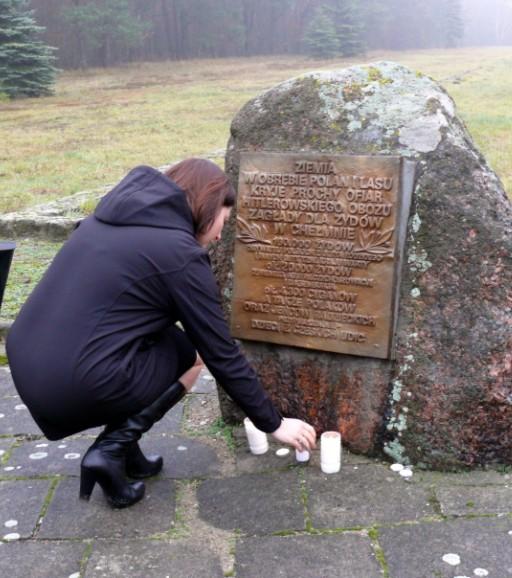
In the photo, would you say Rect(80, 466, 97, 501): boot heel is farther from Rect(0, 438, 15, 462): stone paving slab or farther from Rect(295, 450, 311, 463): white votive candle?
Rect(295, 450, 311, 463): white votive candle

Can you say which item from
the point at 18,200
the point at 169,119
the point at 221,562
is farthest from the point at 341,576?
the point at 169,119

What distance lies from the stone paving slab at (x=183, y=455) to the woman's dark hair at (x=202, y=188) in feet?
3.64

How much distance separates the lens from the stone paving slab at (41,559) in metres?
2.48

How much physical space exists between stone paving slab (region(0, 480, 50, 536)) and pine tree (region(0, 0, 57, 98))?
65.4ft

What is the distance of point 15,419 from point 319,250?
186cm

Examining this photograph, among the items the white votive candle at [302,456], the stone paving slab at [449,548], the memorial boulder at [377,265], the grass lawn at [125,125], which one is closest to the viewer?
the stone paving slab at [449,548]

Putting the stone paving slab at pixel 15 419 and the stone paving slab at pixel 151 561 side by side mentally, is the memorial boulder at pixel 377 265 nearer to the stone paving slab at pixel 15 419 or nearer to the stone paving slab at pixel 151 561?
the stone paving slab at pixel 151 561

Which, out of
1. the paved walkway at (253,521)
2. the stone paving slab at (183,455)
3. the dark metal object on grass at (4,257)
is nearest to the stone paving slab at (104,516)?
the paved walkway at (253,521)

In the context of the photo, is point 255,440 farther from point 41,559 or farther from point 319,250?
point 41,559

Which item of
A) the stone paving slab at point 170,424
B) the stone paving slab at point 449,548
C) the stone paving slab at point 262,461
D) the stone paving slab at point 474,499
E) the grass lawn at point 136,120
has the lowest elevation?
the grass lawn at point 136,120

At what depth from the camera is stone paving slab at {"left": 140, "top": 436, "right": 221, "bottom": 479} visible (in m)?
3.12

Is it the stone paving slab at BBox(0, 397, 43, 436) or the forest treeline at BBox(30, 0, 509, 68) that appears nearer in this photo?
the stone paving slab at BBox(0, 397, 43, 436)

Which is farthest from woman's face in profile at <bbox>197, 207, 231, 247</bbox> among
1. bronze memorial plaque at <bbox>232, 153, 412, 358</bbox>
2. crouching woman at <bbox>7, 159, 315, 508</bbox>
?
bronze memorial plaque at <bbox>232, 153, 412, 358</bbox>

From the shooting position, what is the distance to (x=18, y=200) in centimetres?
863
